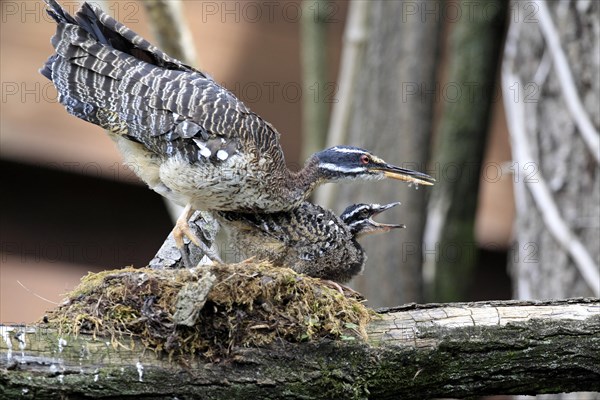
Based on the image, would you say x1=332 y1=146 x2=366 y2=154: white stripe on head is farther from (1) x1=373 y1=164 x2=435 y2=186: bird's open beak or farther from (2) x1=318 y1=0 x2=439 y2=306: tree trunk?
(2) x1=318 y1=0 x2=439 y2=306: tree trunk

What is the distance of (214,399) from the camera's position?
3604 millimetres

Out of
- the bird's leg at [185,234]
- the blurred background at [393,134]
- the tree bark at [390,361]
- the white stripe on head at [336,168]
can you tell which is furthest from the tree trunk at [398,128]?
the tree bark at [390,361]

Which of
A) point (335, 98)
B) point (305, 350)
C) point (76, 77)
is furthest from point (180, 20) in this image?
point (305, 350)

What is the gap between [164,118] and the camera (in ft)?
14.9

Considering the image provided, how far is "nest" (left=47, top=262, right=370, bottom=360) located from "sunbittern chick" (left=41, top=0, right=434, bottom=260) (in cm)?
74

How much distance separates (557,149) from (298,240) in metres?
2.35

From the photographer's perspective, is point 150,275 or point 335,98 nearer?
point 150,275

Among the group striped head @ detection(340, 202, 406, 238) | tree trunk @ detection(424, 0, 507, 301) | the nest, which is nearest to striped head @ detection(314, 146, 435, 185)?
striped head @ detection(340, 202, 406, 238)

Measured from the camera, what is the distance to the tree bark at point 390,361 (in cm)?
349

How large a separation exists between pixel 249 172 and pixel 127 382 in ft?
4.75

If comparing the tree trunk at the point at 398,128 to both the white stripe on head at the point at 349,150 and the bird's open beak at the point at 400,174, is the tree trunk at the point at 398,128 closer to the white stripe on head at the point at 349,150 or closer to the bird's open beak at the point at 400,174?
the bird's open beak at the point at 400,174

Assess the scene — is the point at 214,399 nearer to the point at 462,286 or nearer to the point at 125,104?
the point at 125,104

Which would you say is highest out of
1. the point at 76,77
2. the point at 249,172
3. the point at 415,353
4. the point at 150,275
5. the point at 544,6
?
the point at 544,6

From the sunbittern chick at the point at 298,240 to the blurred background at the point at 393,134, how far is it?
1562 mm
